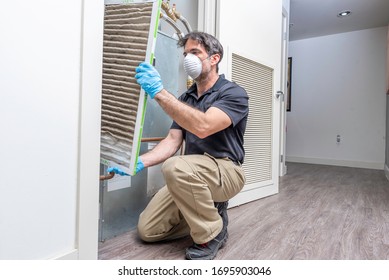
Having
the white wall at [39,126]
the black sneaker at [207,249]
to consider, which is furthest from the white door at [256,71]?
the white wall at [39,126]

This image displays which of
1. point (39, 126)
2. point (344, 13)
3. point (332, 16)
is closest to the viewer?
point (39, 126)

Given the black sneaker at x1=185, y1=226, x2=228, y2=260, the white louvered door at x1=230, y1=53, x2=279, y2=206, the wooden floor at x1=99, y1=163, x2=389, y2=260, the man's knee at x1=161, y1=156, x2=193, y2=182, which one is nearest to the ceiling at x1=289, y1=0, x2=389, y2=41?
the white louvered door at x1=230, y1=53, x2=279, y2=206

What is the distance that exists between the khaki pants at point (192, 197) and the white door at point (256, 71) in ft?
2.33

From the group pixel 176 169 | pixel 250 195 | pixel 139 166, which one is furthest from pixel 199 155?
pixel 250 195

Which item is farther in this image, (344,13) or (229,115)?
(344,13)

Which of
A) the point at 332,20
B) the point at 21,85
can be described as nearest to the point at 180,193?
the point at 21,85

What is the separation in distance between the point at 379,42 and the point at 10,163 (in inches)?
201

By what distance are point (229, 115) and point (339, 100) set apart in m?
4.07

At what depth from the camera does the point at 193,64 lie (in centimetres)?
128

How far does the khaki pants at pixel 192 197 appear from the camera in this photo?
114 centimetres

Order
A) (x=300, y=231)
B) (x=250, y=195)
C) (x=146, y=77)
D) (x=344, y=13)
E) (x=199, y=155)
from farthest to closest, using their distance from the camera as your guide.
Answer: (x=344, y=13) → (x=250, y=195) → (x=300, y=231) → (x=199, y=155) → (x=146, y=77)

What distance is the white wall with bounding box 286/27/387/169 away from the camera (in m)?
4.29

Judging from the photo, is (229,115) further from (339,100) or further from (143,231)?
(339,100)

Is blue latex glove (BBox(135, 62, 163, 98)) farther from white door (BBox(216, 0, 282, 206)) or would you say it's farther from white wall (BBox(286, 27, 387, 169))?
white wall (BBox(286, 27, 387, 169))
